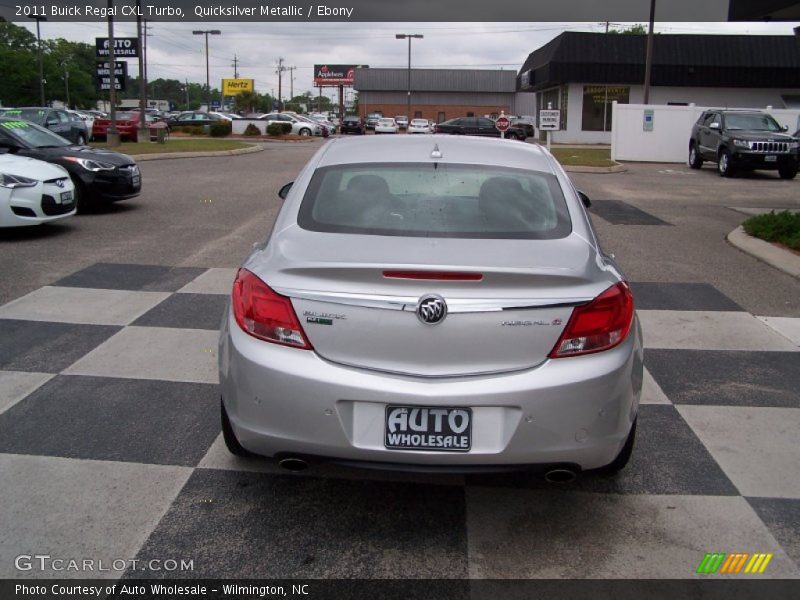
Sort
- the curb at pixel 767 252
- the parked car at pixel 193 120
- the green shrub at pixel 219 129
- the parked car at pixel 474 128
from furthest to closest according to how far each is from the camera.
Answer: the parked car at pixel 193 120 < the green shrub at pixel 219 129 < the parked car at pixel 474 128 < the curb at pixel 767 252

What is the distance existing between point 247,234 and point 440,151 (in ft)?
22.4

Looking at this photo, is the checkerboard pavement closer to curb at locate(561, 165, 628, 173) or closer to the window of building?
curb at locate(561, 165, 628, 173)

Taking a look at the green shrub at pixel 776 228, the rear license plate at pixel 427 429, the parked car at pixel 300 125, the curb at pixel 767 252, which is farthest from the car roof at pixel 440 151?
the parked car at pixel 300 125

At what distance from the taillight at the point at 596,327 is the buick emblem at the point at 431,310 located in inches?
18.6

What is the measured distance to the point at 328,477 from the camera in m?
4.04

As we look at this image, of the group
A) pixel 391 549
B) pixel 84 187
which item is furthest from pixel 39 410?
pixel 84 187

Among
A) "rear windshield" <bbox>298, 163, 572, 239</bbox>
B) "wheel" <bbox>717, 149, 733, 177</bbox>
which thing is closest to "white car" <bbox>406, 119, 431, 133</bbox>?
"wheel" <bbox>717, 149, 733, 177</bbox>

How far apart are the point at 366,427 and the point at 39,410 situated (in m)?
2.57

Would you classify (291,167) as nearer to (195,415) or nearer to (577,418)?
(195,415)

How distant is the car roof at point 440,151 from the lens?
168 inches

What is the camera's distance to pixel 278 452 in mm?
3320

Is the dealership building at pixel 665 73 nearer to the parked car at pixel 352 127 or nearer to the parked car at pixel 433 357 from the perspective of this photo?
Result: the parked car at pixel 352 127

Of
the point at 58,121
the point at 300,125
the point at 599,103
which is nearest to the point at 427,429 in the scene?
the point at 58,121

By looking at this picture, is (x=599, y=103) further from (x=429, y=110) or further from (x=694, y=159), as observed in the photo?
(x=429, y=110)
